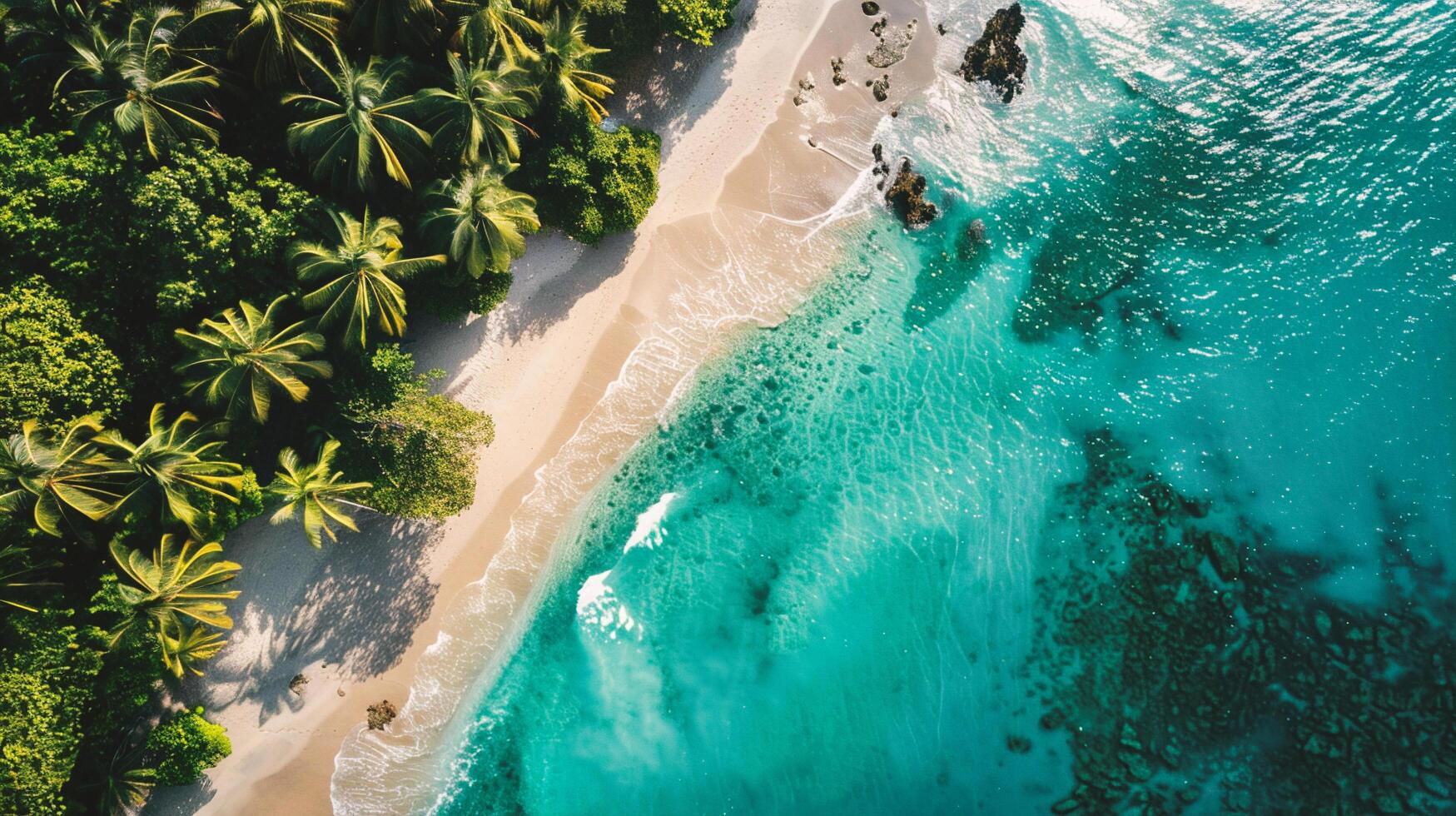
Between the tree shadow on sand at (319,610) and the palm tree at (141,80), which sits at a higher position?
the palm tree at (141,80)

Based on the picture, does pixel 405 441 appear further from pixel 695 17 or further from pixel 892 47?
pixel 892 47

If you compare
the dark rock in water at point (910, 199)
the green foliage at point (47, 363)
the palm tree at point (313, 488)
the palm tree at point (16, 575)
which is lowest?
the palm tree at point (16, 575)

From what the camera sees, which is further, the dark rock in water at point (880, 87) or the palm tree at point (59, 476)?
the dark rock in water at point (880, 87)

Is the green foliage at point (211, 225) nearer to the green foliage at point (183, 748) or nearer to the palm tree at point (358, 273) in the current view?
the palm tree at point (358, 273)

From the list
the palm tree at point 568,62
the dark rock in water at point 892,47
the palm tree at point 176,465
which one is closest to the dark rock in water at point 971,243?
the dark rock in water at point 892,47

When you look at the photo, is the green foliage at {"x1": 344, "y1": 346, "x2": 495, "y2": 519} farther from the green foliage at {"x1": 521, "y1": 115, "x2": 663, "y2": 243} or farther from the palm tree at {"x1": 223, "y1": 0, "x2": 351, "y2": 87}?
the palm tree at {"x1": 223, "y1": 0, "x2": 351, "y2": 87}

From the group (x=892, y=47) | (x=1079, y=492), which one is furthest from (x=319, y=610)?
(x=892, y=47)

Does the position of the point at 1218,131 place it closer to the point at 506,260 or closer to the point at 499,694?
the point at 506,260

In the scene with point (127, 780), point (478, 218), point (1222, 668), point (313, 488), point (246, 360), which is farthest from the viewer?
point (1222, 668)
